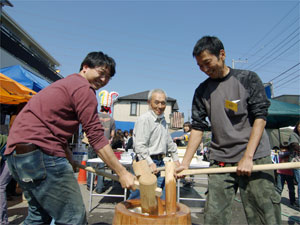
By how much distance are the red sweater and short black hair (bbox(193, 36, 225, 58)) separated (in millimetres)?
983

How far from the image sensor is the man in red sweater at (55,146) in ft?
4.78

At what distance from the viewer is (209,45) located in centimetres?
188

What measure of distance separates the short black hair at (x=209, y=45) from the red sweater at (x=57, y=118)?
0.98m

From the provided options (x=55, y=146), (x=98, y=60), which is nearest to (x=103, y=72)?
(x=98, y=60)

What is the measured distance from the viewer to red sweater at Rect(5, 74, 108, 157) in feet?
4.91

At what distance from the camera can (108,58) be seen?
75.4 inches

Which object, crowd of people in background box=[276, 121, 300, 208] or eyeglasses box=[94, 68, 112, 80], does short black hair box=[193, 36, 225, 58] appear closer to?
eyeglasses box=[94, 68, 112, 80]

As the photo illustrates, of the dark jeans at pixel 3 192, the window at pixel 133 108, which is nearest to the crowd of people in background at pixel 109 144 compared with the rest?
the dark jeans at pixel 3 192

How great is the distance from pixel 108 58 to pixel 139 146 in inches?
52.1

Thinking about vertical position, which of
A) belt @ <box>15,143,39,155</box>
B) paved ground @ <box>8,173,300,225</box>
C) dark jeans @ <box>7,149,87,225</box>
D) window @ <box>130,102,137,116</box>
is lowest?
paved ground @ <box>8,173,300,225</box>

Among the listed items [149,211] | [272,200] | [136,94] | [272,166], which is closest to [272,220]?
[272,200]

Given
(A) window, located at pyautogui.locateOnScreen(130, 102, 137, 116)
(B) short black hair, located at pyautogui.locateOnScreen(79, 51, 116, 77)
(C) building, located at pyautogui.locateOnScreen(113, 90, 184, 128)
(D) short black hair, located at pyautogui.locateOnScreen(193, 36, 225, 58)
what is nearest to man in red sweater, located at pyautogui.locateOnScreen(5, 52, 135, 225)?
(B) short black hair, located at pyautogui.locateOnScreen(79, 51, 116, 77)

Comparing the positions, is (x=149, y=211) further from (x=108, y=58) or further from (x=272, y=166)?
(x=108, y=58)

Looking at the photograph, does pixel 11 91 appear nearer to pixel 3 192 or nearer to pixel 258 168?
pixel 3 192
